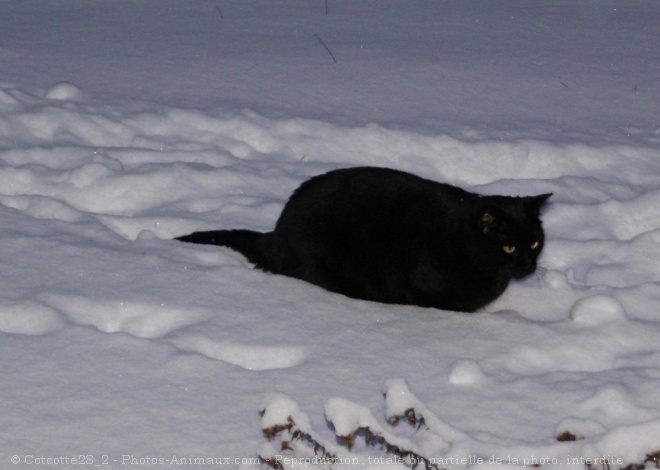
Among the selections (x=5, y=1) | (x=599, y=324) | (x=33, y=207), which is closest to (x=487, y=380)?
(x=599, y=324)

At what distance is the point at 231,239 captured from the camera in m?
3.56

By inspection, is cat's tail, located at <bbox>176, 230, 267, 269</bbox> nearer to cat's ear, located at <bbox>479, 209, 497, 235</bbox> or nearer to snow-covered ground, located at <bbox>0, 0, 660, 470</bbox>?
snow-covered ground, located at <bbox>0, 0, 660, 470</bbox>

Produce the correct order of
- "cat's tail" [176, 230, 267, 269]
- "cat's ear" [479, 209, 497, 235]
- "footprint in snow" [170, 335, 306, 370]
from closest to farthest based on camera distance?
"footprint in snow" [170, 335, 306, 370] → "cat's ear" [479, 209, 497, 235] → "cat's tail" [176, 230, 267, 269]

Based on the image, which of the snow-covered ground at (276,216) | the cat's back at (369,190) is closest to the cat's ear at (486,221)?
the cat's back at (369,190)

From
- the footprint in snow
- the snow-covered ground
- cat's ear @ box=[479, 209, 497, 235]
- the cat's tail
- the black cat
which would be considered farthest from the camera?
the cat's tail

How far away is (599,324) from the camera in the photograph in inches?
121

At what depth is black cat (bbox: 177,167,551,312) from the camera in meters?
3.32

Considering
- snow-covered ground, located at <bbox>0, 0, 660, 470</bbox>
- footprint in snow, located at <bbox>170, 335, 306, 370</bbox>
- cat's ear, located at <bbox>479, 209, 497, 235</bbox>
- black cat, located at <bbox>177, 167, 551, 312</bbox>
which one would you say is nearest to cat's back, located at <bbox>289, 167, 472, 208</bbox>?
black cat, located at <bbox>177, 167, 551, 312</bbox>

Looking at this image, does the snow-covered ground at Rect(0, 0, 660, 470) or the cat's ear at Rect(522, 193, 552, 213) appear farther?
the cat's ear at Rect(522, 193, 552, 213)

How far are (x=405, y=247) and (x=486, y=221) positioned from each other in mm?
318

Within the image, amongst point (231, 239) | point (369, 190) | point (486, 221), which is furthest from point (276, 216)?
point (486, 221)

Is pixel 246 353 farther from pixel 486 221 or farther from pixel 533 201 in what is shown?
pixel 533 201

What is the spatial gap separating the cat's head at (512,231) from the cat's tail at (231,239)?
35.1 inches

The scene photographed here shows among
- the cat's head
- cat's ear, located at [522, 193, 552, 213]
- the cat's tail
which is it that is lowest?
the cat's tail
